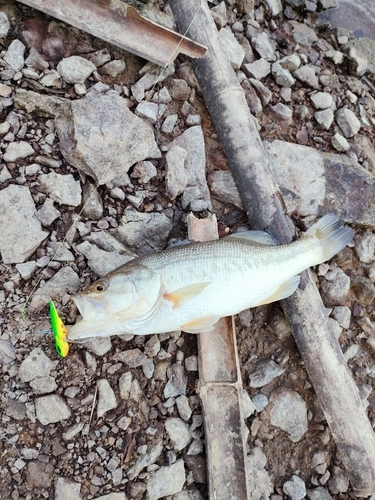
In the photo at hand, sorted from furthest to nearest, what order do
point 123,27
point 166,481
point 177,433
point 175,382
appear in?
point 123,27 → point 175,382 → point 177,433 → point 166,481

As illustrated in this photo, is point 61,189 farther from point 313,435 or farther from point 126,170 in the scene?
point 313,435

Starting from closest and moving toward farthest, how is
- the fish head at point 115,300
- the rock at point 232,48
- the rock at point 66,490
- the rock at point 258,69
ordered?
the fish head at point 115,300, the rock at point 66,490, the rock at point 232,48, the rock at point 258,69

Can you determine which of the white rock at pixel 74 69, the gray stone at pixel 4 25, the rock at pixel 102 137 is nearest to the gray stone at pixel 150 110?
the rock at pixel 102 137

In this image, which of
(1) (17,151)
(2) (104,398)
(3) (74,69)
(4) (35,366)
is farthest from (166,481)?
(3) (74,69)

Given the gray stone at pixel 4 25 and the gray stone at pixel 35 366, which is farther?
the gray stone at pixel 4 25

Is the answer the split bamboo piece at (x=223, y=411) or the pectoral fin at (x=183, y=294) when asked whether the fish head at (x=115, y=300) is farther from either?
the split bamboo piece at (x=223, y=411)

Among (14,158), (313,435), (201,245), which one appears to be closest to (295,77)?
(201,245)

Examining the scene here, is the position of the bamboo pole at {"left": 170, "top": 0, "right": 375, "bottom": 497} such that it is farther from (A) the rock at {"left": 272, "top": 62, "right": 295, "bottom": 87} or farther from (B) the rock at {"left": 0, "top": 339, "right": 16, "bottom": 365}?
(B) the rock at {"left": 0, "top": 339, "right": 16, "bottom": 365}

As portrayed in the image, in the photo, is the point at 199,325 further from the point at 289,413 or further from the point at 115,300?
the point at 289,413
